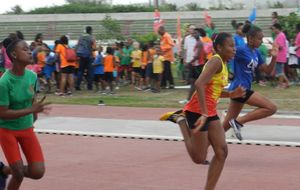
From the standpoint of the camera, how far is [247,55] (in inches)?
395

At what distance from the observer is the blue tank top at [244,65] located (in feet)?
32.9

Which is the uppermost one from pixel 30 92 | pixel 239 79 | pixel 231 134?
pixel 30 92

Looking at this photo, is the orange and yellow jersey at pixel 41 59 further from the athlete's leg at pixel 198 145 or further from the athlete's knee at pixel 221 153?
the athlete's knee at pixel 221 153

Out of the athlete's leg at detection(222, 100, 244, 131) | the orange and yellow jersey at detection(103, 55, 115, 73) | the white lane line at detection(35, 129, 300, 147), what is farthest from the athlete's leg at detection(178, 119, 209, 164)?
the orange and yellow jersey at detection(103, 55, 115, 73)

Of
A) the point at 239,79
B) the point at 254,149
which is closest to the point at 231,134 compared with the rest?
the point at 254,149

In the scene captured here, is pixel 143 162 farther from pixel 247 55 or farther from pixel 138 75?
pixel 138 75

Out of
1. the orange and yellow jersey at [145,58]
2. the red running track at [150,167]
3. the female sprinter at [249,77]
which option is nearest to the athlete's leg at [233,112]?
the female sprinter at [249,77]

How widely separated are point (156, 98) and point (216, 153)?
11.5 meters

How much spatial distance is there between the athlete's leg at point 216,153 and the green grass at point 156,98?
8.61m

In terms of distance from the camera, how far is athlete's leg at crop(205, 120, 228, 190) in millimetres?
7409

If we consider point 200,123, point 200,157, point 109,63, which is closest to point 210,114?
point 200,123

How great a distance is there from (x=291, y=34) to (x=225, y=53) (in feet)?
55.7

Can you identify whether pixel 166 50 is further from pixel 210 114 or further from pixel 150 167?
pixel 210 114

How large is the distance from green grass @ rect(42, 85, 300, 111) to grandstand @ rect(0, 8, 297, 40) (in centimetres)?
2093
